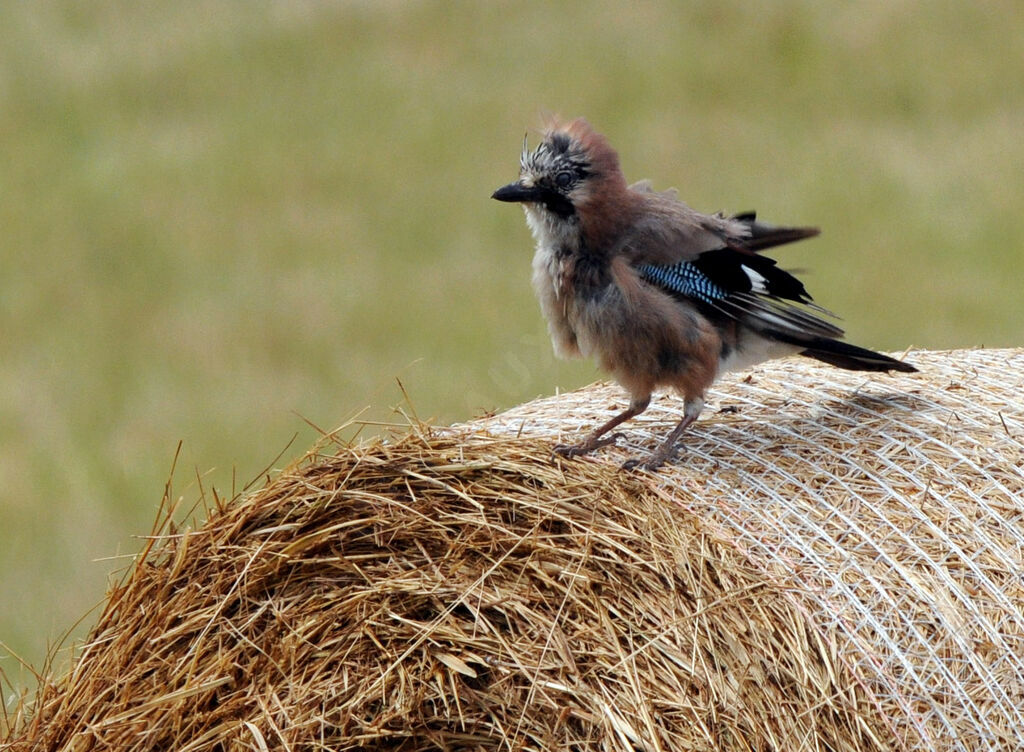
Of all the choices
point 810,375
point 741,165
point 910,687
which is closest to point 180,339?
point 741,165

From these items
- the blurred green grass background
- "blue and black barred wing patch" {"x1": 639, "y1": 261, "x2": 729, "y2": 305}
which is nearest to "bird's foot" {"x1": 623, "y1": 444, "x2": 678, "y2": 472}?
"blue and black barred wing patch" {"x1": 639, "y1": 261, "x2": 729, "y2": 305}

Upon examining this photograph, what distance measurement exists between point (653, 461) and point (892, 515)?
2.42 ft

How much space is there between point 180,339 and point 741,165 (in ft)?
18.7

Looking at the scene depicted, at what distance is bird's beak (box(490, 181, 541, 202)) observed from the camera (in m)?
4.85

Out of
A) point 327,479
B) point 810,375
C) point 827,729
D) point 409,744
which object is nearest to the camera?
point 827,729

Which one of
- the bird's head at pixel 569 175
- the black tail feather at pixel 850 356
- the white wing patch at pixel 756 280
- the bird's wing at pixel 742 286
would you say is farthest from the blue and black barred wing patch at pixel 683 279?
the black tail feather at pixel 850 356

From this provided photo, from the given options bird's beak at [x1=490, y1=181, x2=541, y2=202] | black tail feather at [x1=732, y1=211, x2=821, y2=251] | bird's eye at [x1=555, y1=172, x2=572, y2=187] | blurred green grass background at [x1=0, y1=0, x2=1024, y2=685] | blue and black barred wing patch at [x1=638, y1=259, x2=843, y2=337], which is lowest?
blurred green grass background at [x1=0, y1=0, x2=1024, y2=685]

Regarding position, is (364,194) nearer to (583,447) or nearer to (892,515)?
(583,447)

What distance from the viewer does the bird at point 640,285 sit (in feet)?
16.1

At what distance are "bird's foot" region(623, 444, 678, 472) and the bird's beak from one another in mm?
887

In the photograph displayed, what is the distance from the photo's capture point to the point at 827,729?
4004 millimetres

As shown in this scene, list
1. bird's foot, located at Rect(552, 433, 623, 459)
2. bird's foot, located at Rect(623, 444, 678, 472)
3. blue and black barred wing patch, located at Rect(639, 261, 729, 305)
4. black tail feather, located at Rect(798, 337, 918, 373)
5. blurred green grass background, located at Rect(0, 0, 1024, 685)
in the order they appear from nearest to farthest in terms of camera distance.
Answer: bird's foot, located at Rect(623, 444, 678, 472)
bird's foot, located at Rect(552, 433, 623, 459)
blue and black barred wing patch, located at Rect(639, 261, 729, 305)
black tail feather, located at Rect(798, 337, 918, 373)
blurred green grass background, located at Rect(0, 0, 1024, 685)

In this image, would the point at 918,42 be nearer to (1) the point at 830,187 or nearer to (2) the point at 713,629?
(1) the point at 830,187

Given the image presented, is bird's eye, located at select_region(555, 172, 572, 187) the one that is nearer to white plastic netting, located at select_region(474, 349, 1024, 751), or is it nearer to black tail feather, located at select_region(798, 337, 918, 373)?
white plastic netting, located at select_region(474, 349, 1024, 751)
